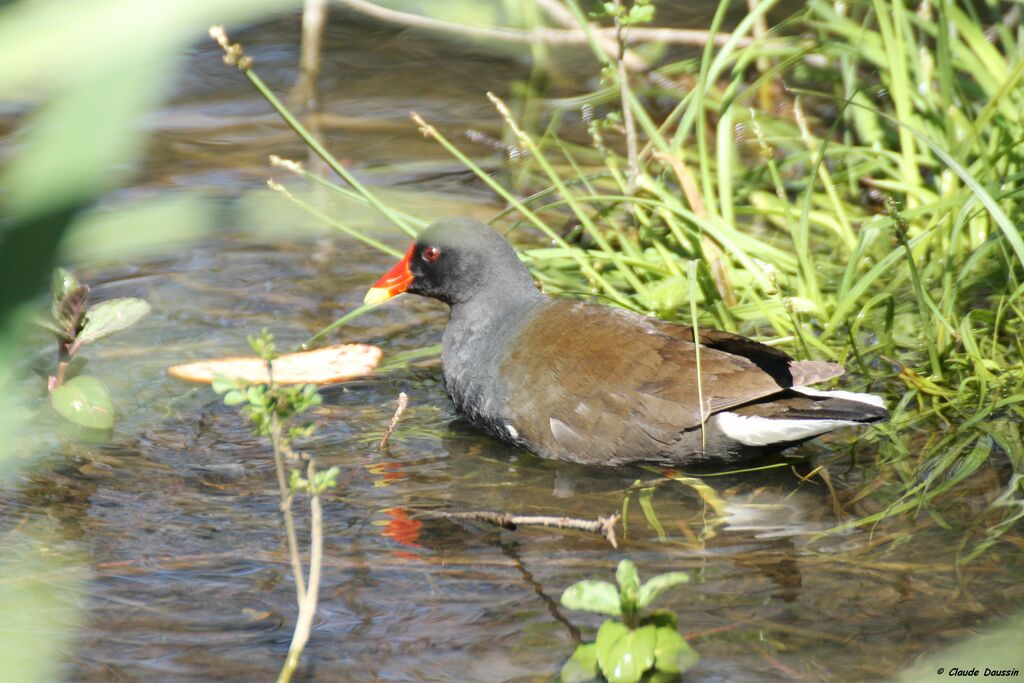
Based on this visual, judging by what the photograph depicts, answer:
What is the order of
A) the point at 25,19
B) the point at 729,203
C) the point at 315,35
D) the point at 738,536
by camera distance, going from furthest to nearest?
the point at 315,35, the point at 729,203, the point at 738,536, the point at 25,19

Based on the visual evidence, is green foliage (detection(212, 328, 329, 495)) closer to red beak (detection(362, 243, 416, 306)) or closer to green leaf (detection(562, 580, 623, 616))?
green leaf (detection(562, 580, 623, 616))

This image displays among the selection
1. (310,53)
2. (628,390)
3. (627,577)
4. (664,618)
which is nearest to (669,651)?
(664,618)

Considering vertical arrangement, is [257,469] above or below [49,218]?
below

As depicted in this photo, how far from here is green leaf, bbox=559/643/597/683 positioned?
84.9 inches

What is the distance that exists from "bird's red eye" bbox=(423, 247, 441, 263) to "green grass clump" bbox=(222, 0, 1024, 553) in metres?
0.16

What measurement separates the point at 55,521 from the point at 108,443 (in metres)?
0.50

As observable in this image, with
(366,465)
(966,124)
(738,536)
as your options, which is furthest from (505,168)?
(738,536)

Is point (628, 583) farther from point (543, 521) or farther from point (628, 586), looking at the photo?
point (543, 521)

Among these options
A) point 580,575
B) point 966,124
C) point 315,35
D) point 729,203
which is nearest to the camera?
point 580,575

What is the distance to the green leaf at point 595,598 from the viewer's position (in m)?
2.12

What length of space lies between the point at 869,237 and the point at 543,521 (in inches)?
61.9

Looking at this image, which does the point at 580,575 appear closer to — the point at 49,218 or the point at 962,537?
the point at 962,537

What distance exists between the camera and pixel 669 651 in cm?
213

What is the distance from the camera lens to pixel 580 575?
257 cm
